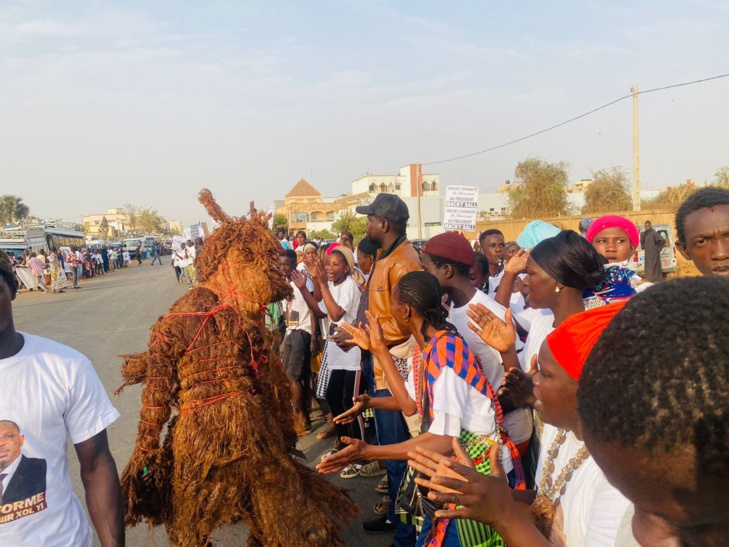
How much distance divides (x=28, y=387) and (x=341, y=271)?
372 cm

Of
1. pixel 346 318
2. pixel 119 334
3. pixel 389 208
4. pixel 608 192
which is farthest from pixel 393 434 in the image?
pixel 608 192

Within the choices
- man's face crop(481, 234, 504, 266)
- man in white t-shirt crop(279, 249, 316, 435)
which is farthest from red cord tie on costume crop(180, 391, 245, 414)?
man's face crop(481, 234, 504, 266)

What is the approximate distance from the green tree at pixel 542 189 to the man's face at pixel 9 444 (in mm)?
36969

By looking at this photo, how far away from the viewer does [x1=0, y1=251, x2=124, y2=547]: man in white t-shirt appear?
76.4 inches

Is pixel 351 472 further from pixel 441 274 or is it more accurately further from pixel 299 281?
pixel 441 274

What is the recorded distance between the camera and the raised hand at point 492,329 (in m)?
2.84

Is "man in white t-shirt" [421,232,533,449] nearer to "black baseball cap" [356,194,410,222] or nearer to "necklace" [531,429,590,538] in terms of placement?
"black baseball cap" [356,194,410,222]

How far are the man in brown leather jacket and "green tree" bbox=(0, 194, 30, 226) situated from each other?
82.0 metres

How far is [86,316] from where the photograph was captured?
15.0 metres

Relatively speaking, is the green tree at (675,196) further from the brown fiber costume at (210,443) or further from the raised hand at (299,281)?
the brown fiber costume at (210,443)

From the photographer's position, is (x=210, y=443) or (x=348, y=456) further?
(x=210, y=443)

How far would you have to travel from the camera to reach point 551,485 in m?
1.87

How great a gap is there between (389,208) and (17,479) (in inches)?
115

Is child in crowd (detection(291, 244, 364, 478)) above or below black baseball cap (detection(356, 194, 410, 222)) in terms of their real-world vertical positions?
below
